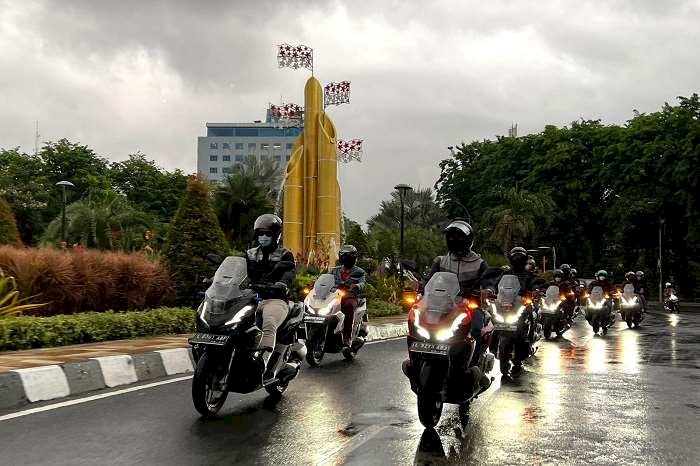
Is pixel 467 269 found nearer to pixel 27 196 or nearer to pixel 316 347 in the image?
pixel 316 347

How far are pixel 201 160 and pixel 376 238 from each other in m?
135

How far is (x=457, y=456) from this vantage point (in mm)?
5660

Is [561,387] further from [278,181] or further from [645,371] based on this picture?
[278,181]

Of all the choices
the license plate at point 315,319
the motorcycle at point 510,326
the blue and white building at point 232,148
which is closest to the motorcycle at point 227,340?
the license plate at point 315,319

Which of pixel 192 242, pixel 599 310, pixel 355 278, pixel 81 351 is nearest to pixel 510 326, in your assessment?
pixel 355 278

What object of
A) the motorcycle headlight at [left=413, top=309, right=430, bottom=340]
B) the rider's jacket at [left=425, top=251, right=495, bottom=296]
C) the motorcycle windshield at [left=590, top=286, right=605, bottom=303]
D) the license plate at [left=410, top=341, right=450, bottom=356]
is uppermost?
the rider's jacket at [left=425, top=251, right=495, bottom=296]

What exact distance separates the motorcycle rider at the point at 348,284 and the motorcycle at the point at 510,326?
2.13 meters

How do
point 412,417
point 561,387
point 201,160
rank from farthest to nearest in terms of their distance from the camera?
point 201,160 < point 561,387 < point 412,417

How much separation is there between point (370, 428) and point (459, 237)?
2170mm

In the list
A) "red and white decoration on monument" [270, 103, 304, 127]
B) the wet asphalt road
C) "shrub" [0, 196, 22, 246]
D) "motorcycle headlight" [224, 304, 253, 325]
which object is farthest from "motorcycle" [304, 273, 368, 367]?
"red and white decoration on monument" [270, 103, 304, 127]

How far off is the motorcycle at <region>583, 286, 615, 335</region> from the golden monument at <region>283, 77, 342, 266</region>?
16089 millimetres

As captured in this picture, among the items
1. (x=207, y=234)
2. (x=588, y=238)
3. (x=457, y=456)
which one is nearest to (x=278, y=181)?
(x=588, y=238)

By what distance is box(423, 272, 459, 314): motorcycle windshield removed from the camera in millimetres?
6590

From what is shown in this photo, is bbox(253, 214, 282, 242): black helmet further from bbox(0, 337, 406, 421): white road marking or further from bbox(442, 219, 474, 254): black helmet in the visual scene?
bbox(0, 337, 406, 421): white road marking
